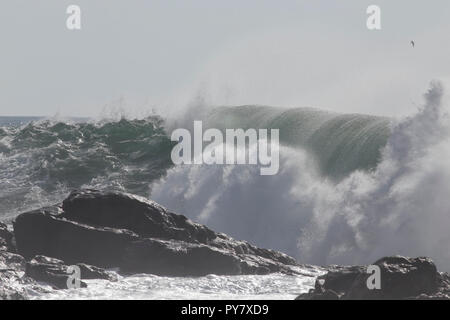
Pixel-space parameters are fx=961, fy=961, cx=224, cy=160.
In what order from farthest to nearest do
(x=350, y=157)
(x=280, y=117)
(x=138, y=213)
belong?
1. (x=280, y=117)
2. (x=350, y=157)
3. (x=138, y=213)

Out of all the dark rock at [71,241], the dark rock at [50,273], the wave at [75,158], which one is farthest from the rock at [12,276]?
the wave at [75,158]

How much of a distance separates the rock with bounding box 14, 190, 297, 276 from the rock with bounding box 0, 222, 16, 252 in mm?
167

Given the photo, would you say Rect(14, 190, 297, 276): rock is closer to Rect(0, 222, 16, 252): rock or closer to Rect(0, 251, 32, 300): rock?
Rect(0, 222, 16, 252): rock

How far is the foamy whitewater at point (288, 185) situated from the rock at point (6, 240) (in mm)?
3068

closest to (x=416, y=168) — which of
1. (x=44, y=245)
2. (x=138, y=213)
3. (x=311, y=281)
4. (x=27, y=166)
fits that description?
(x=311, y=281)

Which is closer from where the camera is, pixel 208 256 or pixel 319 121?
pixel 208 256

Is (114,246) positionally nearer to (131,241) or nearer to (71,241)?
(131,241)

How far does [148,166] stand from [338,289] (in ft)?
82.0

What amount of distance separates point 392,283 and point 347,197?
9.85 meters

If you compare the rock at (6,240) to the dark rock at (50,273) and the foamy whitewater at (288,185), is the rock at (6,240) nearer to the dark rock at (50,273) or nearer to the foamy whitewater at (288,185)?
the dark rock at (50,273)

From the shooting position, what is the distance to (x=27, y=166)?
42.6 m

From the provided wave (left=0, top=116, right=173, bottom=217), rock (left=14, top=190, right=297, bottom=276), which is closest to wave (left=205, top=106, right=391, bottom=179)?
wave (left=0, top=116, right=173, bottom=217)

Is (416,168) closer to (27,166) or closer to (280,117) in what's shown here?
(280,117)

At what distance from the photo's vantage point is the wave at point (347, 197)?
25219 mm
